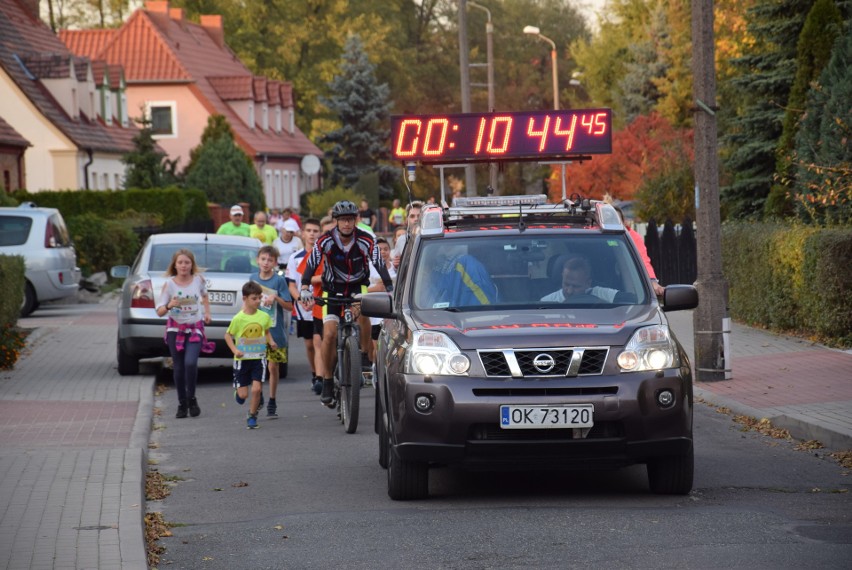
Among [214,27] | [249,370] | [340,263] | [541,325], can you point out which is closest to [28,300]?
[249,370]

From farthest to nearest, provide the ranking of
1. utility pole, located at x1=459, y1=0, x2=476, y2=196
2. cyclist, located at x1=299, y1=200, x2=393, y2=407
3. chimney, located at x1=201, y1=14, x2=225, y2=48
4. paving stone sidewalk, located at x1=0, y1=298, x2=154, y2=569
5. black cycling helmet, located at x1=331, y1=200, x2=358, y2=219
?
chimney, located at x1=201, y1=14, x2=225, y2=48, utility pole, located at x1=459, y1=0, x2=476, y2=196, cyclist, located at x1=299, y1=200, x2=393, y2=407, black cycling helmet, located at x1=331, y1=200, x2=358, y2=219, paving stone sidewalk, located at x1=0, y1=298, x2=154, y2=569

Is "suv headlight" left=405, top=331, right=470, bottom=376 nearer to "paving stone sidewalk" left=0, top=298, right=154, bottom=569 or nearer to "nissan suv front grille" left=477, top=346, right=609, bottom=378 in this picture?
"nissan suv front grille" left=477, top=346, right=609, bottom=378

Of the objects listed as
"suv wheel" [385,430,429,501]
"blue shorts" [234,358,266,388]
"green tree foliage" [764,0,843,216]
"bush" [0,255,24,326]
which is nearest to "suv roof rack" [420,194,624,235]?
"suv wheel" [385,430,429,501]

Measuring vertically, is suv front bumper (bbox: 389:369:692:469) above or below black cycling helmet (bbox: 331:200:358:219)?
below

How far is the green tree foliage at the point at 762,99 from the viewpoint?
1113 inches

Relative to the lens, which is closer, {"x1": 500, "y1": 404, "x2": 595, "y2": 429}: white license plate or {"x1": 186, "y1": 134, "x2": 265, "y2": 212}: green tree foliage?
{"x1": 500, "y1": 404, "x2": 595, "y2": 429}: white license plate

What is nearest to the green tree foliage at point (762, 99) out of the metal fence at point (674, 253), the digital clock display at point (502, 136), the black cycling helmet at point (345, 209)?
the metal fence at point (674, 253)

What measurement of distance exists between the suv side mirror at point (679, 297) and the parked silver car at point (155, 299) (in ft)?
27.2

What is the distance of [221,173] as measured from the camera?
60281mm

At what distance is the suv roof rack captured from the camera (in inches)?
410

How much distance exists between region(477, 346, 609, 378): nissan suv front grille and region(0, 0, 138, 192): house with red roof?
4082cm

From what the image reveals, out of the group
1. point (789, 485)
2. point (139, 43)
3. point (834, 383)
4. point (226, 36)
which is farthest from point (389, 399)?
point (226, 36)

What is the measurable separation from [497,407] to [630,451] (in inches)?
31.5

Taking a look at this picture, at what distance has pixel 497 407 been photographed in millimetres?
8922
